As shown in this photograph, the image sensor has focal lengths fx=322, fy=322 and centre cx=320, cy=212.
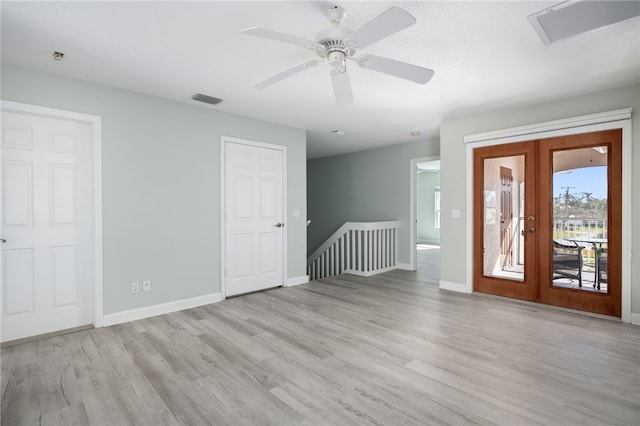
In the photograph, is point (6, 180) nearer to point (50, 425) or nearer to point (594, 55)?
point (50, 425)

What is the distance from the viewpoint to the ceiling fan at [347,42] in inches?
69.3

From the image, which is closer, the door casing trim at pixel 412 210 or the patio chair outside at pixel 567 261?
the patio chair outside at pixel 567 261

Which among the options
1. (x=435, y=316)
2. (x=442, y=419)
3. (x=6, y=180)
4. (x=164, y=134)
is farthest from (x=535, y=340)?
(x=6, y=180)

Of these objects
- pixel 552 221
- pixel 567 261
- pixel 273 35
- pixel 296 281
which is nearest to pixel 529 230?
pixel 552 221

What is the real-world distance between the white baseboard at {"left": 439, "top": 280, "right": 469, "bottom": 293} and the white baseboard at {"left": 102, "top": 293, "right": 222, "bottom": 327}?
3.19m

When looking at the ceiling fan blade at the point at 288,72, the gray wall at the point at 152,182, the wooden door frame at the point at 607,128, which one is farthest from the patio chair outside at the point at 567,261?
the gray wall at the point at 152,182

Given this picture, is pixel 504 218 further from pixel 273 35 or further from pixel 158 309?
pixel 158 309

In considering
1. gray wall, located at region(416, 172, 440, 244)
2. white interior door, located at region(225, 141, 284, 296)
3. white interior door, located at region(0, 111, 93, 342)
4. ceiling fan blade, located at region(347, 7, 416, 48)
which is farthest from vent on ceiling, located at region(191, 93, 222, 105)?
gray wall, located at region(416, 172, 440, 244)

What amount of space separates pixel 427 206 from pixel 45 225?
35.5 ft

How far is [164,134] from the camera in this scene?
3.74 m

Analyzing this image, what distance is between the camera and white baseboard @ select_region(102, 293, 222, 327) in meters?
3.34

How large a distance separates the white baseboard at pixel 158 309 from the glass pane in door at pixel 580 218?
4.25 meters

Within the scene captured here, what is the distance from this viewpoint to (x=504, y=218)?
4262 millimetres

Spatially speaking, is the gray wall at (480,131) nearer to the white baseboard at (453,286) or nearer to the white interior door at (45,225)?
the white baseboard at (453,286)
